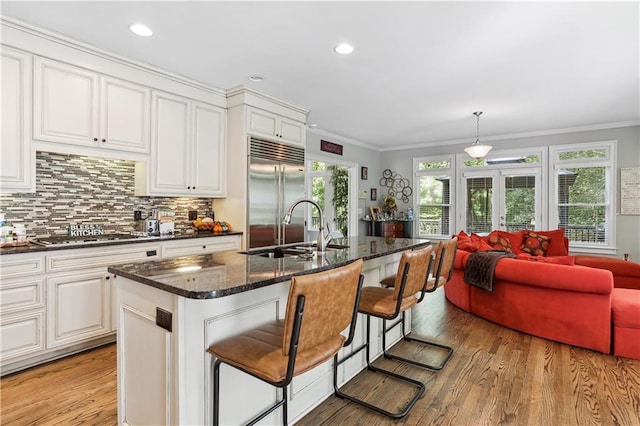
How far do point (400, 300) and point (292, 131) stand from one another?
10.6 ft

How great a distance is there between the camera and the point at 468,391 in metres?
2.39

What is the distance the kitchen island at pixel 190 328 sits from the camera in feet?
4.85

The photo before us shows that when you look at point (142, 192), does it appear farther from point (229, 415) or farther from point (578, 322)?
point (578, 322)

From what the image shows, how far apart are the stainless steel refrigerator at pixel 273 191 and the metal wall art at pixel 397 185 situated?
3.60 meters

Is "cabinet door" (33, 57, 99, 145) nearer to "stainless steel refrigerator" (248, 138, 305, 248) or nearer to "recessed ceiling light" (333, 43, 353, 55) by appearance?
"stainless steel refrigerator" (248, 138, 305, 248)

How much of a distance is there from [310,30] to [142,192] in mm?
2325

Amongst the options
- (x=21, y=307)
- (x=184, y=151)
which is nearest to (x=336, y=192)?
(x=184, y=151)

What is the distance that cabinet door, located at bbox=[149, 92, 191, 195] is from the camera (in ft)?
11.8

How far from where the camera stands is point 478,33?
276cm

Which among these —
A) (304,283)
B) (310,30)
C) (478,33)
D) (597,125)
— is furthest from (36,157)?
(597,125)

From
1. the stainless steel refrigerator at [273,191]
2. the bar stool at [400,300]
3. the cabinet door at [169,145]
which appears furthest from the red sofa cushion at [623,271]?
the cabinet door at [169,145]

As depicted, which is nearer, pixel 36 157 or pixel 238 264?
pixel 238 264

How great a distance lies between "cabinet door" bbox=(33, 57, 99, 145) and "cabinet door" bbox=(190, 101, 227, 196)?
1049mm

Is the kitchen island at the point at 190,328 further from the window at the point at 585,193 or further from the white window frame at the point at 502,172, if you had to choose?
the window at the point at 585,193
